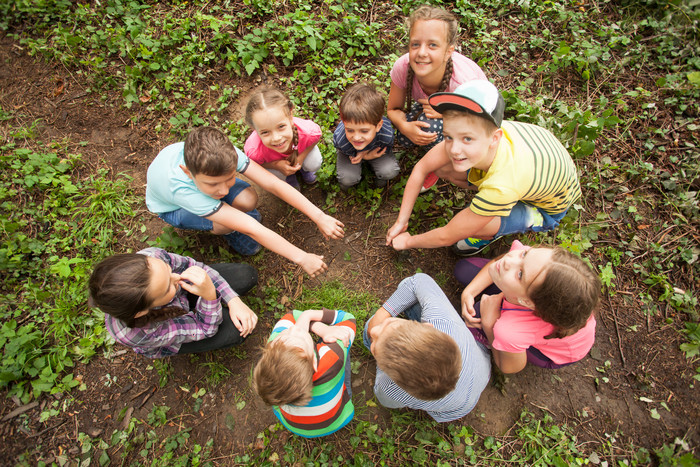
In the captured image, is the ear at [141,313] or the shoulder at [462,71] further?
the shoulder at [462,71]

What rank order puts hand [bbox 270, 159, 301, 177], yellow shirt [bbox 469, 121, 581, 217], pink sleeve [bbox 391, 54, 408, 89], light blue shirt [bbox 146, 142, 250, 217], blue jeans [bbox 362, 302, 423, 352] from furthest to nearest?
hand [bbox 270, 159, 301, 177] → pink sleeve [bbox 391, 54, 408, 89] → blue jeans [bbox 362, 302, 423, 352] → light blue shirt [bbox 146, 142, 250, 217] → yellow shirt [bbox 469, 121, 581, 217]

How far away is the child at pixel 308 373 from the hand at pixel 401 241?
2.55 ft

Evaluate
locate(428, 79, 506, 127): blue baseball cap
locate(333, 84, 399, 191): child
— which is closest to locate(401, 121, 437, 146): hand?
locate(333, 84, 399, 191): child

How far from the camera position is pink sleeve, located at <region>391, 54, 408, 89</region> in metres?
3.01

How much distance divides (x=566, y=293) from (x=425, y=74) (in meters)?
1.94

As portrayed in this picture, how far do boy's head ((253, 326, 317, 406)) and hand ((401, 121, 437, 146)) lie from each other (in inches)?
80.9

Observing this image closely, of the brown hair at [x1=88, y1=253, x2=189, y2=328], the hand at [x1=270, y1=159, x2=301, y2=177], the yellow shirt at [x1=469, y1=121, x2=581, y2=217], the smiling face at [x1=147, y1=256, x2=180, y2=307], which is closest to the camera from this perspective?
the brown hair at [x1=88, y1=253, x2=189, y2=328]

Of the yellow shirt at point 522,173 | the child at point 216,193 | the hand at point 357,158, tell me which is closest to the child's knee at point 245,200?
the child at point 216,193

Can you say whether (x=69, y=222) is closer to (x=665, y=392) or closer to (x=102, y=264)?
Answer: (x=102, y=264)

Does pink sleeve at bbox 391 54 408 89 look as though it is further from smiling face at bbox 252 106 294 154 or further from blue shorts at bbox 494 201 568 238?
blue shorts at bbox 494 201 568 238

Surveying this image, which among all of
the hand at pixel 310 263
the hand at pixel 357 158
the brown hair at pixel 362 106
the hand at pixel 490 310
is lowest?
the hand at pixel 490 310

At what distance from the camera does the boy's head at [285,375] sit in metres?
1.94

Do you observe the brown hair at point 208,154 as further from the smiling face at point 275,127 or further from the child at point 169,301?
the child at point 169,301

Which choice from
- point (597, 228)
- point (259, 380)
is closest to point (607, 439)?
point (597, 228)
